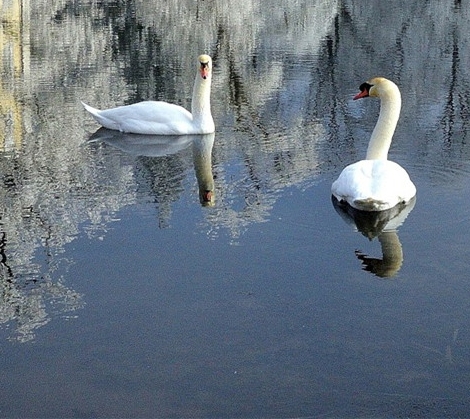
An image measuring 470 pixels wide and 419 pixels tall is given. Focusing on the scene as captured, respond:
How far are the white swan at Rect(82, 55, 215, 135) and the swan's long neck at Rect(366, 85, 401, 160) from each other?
3066 millimetres

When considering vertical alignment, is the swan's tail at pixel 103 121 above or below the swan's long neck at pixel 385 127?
below

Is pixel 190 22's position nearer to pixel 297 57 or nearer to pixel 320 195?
pixel 297 57

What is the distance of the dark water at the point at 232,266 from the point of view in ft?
17.8

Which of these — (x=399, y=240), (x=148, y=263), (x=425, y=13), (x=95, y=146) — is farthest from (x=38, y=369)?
(x=425, y=13)

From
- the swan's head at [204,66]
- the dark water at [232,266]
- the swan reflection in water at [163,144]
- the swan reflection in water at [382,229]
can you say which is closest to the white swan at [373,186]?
the swan reflection in water at [382,229]

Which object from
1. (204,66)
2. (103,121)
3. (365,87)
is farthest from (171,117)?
(365,87)

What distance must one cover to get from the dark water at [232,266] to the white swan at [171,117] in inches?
7.5

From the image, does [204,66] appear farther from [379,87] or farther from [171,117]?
[379,87]

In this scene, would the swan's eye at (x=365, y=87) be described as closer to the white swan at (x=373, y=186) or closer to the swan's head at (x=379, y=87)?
the swan's head at (x=379, y=87)

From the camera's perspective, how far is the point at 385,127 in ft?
30.8

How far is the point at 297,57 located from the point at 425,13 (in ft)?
39.6

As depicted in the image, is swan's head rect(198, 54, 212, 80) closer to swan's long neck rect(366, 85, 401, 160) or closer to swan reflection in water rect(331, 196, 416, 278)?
swan's long neck rect(366, 85, 401, 160)

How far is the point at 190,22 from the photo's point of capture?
29.8 m

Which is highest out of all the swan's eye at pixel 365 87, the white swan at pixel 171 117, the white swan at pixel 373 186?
the swan's eye at pixel 365 87
